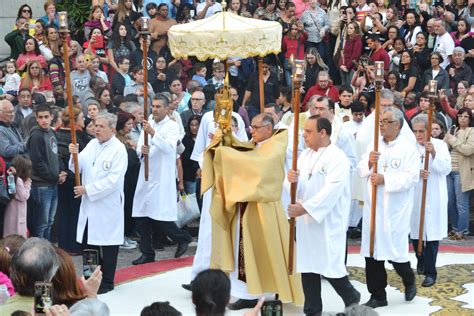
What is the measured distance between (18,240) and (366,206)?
14.1ft

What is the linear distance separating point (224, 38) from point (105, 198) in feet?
6.80

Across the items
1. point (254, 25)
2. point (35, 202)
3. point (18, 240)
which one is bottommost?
point (35, 202)

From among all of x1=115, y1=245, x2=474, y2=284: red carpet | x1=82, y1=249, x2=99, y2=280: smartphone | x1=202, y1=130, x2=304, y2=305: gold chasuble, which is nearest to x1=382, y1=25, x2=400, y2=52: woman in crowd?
x1=115, y1=245, x2=474, y2=284: red carpet

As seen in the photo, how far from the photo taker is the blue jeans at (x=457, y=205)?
47.6 feet

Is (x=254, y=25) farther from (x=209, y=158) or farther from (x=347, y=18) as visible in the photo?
(x=347, y=18)

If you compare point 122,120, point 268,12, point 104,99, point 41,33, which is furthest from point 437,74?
point 41,33

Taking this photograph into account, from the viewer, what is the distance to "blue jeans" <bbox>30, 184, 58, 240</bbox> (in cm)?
1302

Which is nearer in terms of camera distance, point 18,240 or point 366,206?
point 18,240

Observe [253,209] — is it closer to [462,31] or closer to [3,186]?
[3,186]

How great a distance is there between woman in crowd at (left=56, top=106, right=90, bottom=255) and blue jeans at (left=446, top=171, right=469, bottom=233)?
483 centimetres

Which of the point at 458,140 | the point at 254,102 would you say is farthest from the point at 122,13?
the point at 458,140

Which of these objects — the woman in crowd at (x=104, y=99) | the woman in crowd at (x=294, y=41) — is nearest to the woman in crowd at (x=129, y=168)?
the woman in crowd at (x=104, y=99)

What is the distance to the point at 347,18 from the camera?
66.2ft

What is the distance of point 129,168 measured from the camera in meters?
13.9
